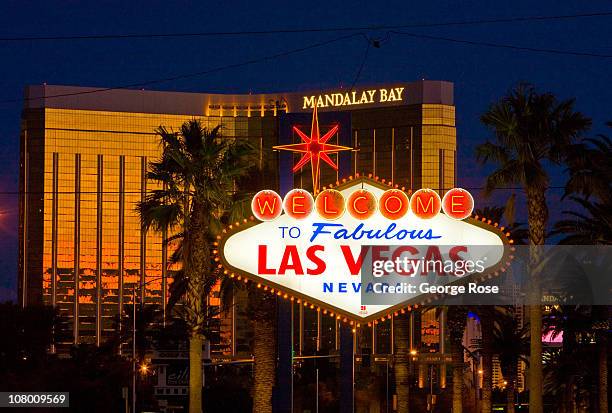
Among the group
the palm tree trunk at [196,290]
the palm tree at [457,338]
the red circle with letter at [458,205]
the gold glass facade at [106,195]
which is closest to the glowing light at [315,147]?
the red circle with letter at [458,205]

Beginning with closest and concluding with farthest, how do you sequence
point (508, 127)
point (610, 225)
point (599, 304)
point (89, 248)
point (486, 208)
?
point (508, 127) → point (610, 225) → point (599, 304) → point (486, 208) → point (89, 248)

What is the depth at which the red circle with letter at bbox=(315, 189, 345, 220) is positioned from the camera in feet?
117

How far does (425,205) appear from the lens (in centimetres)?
3578

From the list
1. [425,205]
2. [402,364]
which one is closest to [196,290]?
[425,205]

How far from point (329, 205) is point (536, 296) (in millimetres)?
7079

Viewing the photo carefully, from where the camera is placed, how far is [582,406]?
188 ft

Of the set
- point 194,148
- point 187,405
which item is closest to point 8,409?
point 187,405

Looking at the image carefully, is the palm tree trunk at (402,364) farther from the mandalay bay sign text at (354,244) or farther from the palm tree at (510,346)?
the mandalay bay sign text at (354,244)

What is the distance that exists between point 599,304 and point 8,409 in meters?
24.0

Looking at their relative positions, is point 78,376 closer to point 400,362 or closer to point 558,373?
point 400,362

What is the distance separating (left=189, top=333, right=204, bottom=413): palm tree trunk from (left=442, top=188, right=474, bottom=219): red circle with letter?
9.14 meters

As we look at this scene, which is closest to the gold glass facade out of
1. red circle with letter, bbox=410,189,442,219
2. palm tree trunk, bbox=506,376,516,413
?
palm tree trunk, bbox=506,376,516,413

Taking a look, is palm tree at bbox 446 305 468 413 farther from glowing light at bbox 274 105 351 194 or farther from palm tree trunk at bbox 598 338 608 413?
glowing light at bbox 274 105 351 194

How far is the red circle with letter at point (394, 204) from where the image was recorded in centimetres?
3578
